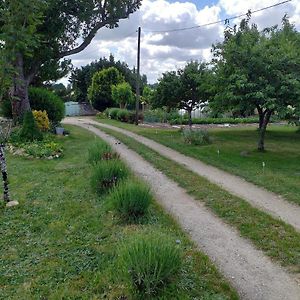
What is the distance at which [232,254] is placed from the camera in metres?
4.55

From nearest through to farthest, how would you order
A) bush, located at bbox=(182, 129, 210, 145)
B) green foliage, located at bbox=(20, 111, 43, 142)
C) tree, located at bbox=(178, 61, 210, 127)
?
1. green foliage, located at bbox=(20, 111, 43, 142)
2. bush, located at bbox=(182, 129, 210, 145)
3. tree, located at bbox=(178, 61, 210, 127)

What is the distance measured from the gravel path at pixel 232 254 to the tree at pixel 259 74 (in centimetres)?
526

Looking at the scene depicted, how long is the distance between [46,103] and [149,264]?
749 inches

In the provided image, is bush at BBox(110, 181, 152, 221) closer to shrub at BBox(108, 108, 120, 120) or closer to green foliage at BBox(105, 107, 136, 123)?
green foliage at BBox(105, 107, 136, 123)

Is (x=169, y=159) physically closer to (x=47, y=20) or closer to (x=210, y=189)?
(x=210, y=189)

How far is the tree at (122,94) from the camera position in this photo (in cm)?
3700

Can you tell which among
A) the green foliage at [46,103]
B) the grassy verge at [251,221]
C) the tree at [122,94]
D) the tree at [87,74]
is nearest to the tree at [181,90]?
the green foliage at [46,103]

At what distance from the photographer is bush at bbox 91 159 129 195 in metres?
7.07

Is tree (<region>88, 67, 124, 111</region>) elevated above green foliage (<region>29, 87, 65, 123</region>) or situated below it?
above

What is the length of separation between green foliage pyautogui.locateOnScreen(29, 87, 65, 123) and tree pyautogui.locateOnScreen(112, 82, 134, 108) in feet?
52.7

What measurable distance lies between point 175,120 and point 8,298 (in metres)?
25.6

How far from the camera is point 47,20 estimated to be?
16109 millimetres

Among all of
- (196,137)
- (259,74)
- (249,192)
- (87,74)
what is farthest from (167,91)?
(87,74)

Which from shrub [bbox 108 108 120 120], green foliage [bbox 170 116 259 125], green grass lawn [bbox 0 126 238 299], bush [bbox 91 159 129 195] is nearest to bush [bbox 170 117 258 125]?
green foliage [bbox 170 116 259 125]
